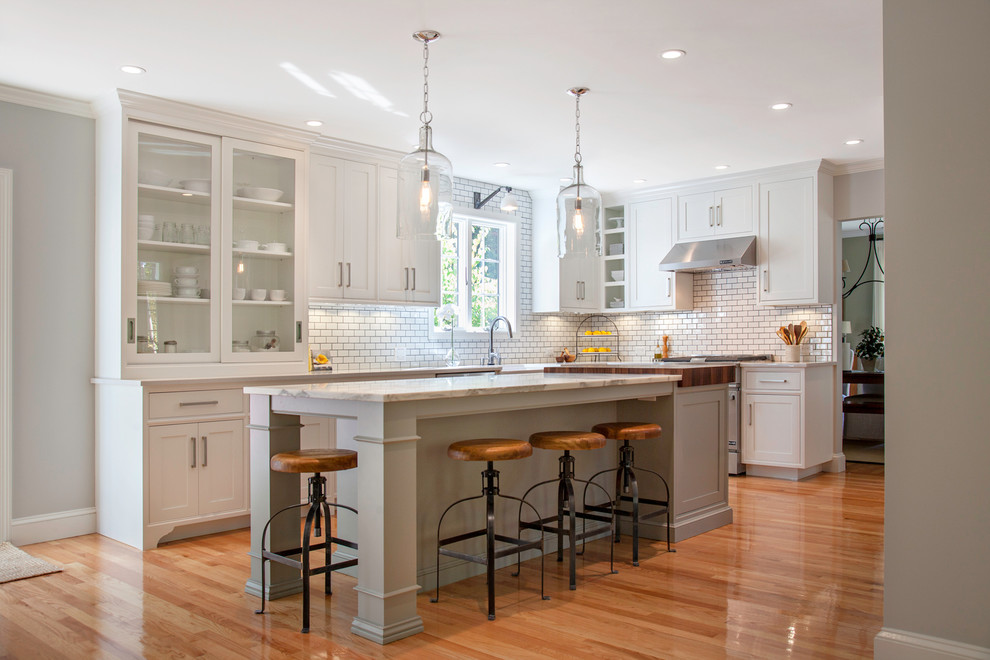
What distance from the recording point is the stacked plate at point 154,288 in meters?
4.69

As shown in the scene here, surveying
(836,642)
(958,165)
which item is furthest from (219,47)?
(836,642)

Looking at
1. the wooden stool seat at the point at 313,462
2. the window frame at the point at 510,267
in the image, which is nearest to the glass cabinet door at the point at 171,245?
the wooden stool seat at the point at 313,462

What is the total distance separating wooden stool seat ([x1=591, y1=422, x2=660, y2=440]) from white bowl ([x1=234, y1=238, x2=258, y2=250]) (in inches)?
104

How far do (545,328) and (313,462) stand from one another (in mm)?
5176

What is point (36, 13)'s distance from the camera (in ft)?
11.6

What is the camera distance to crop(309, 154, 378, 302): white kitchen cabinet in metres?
5.64

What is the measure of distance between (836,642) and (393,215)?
4431 millimetres

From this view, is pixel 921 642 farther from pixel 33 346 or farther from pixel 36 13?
pixel 33 346

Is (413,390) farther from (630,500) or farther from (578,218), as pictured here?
(630,500)

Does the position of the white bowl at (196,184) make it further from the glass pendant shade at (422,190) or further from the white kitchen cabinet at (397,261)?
the glass pendant shade at (422,190)

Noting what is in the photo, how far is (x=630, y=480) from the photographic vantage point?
410 cm

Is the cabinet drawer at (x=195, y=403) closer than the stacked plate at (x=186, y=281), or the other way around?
the cabinet drawer at (x=195, y=403)

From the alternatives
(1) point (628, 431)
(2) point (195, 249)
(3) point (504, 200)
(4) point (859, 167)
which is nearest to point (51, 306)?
(2) point (195, 249)

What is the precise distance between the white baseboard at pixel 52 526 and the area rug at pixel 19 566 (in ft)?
0.64
